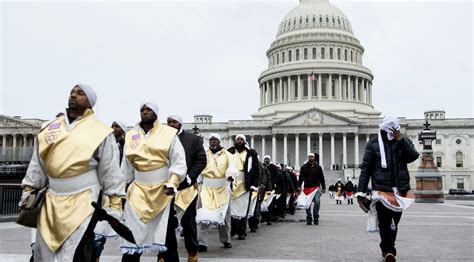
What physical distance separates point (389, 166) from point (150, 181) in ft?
13.6

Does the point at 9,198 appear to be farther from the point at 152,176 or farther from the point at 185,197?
the point at 152,176

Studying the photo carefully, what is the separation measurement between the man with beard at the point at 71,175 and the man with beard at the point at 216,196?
16.7 feet

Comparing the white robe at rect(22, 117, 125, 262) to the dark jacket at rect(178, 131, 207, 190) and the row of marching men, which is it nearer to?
the row of marching men

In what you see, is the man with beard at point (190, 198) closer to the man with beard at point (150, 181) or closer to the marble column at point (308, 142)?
the man with beard at point (150, 181)

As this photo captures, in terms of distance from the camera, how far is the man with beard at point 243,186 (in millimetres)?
12836

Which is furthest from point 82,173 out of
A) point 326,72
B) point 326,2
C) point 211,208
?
point 326,2

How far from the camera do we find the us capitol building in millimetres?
91688

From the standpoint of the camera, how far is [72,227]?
5.05m

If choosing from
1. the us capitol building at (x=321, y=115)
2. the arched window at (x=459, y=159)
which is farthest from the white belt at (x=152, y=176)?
the arched window at (x=459, y=159)

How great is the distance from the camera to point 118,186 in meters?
5.52

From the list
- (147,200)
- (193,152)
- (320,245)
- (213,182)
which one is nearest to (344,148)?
(320,245)

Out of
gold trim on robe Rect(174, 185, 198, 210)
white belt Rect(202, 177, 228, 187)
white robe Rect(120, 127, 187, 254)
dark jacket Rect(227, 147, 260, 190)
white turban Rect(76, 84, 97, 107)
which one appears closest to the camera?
white turban Rect(76, 84, 97, 107)

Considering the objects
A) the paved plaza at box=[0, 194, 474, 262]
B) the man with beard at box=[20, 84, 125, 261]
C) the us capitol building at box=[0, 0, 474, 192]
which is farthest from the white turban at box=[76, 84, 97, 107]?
the us capitol building at box=[0, 0, 474, 192]

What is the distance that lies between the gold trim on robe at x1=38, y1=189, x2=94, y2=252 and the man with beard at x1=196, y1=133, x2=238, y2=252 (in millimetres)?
5321
